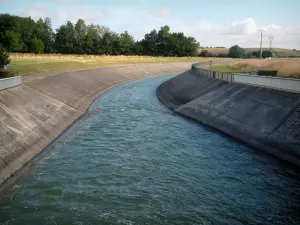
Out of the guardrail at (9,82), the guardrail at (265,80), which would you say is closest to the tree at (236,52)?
the guardrail at (265,80)

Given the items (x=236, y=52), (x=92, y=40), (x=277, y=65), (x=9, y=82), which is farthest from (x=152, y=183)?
(x=236, y=52)

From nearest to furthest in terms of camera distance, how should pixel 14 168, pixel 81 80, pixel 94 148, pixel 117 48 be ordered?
pixel 14 168, pixel 94 148, pixel 81 80, pixel 117 48

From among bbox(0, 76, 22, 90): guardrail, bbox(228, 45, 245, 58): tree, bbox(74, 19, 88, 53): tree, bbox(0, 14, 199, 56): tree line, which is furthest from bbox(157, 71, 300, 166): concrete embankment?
bbox(228, 45, 245, 58): tree

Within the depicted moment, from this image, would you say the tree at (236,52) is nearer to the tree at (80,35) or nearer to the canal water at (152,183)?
the tree at (80,35)

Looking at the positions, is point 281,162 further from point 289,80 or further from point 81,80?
point 81,80

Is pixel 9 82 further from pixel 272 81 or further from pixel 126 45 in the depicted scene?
pixel 126 45

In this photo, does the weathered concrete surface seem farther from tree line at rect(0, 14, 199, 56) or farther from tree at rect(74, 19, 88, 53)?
tree at rect(74, 19, 88, 53)

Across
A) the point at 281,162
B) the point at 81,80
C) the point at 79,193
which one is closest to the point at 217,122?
the point at 281,162
